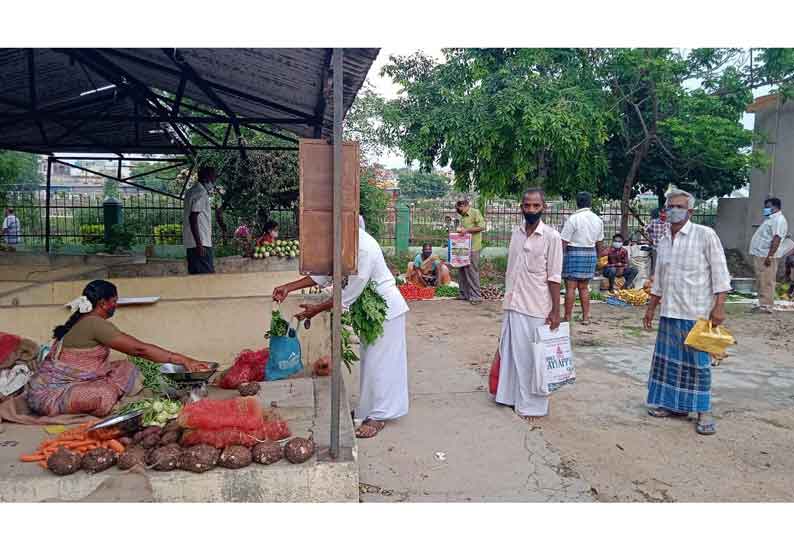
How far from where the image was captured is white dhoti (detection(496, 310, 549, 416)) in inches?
192

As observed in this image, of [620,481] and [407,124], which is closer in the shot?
[620,481]

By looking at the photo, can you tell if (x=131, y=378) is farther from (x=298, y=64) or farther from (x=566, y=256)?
(x=566, y=256)

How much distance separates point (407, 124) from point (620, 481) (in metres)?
10.4

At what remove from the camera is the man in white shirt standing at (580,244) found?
847cm

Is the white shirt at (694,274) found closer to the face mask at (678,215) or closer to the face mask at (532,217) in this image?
the face mask at (678,215)

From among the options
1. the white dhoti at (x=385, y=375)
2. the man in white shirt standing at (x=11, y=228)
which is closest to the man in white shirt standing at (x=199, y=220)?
the white dhoti at (x=385, y=375)

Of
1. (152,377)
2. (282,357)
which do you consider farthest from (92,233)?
(152,377)

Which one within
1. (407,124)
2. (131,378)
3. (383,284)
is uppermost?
(407,124)

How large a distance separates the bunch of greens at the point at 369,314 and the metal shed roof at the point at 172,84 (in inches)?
69.4

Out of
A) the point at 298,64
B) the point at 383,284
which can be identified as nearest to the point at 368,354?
the point at 383,284

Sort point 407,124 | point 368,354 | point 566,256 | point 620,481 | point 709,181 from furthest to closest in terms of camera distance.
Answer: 1. point 709,181
2. point 407,124
3. point 566,256
4. point 368,354
5. point 620,481

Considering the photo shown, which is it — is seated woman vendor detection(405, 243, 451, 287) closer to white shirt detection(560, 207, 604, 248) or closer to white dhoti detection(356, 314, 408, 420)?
white shirt detection(560, 207, 604, 248)

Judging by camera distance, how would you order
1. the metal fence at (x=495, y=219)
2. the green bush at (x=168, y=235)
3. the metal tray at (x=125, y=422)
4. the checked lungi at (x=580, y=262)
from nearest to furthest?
the metal tray at (x=125, y=422) < the checked lungi at (x=580, y=262) < the green bush at (x=168, y=235) < the metal fence at (x=495, y=219)

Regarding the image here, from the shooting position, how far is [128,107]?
32.0 ft
